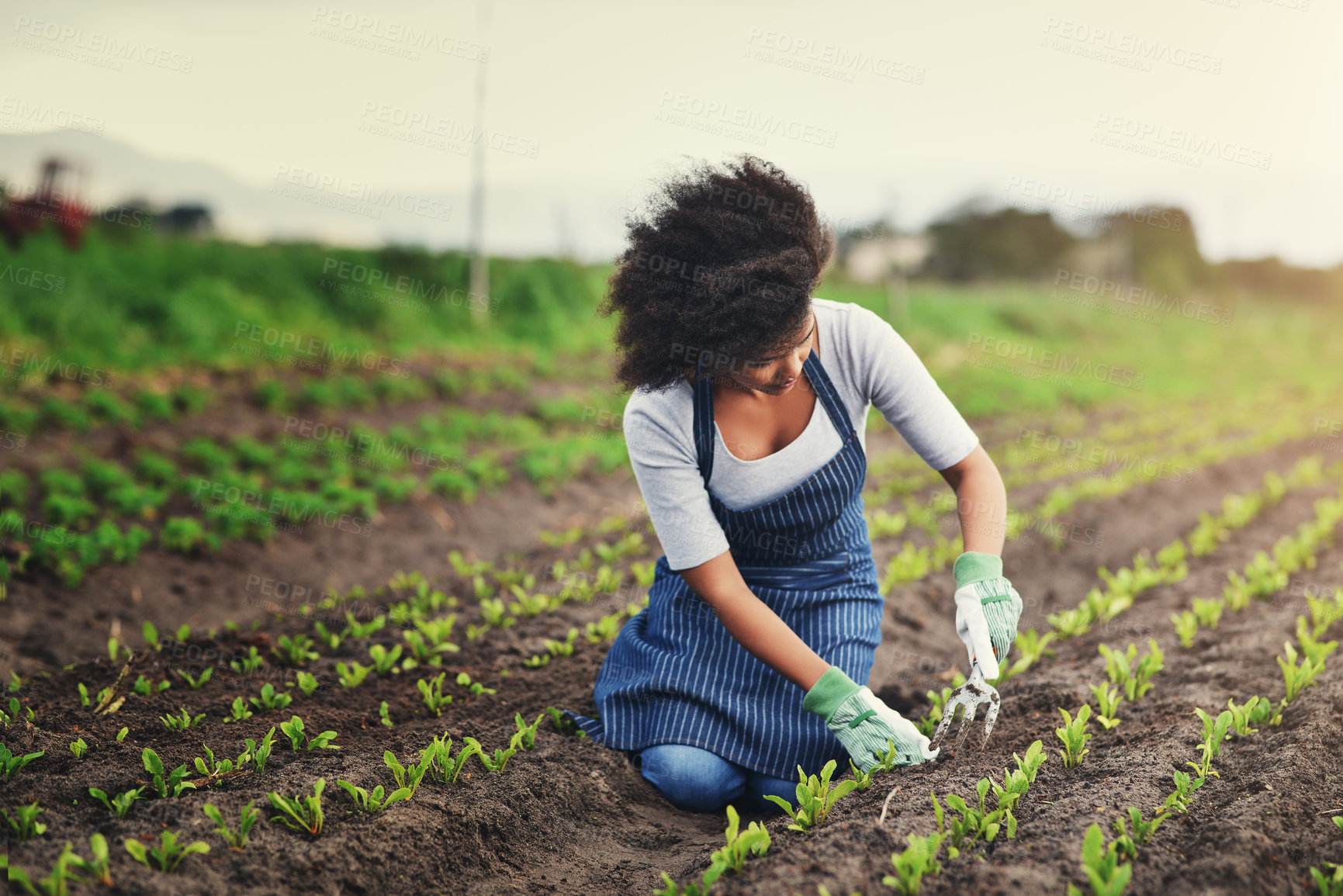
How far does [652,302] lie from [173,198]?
12.5m

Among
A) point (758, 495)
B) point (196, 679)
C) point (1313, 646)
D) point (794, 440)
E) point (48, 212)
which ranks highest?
point (48, 212)

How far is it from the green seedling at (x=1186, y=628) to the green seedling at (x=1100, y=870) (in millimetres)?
1791

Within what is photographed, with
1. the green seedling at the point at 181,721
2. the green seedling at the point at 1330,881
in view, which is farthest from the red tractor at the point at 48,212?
the green seedling at the point at 1330,881

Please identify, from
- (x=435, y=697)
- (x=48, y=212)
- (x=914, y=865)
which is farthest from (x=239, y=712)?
(x=48, y=212)

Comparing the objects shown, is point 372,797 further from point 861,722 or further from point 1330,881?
point 1330,881

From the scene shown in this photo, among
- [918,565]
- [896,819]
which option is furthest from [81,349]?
[896,819]

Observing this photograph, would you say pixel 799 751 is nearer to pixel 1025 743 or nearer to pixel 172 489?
pixel 1025 743

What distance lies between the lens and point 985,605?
237 centimetres

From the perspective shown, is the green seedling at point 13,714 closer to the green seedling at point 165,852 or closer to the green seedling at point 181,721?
the green seedling at point 181,721

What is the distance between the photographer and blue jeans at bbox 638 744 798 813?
2.51m

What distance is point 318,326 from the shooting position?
10.1 metres

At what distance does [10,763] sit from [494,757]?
46.8 inches

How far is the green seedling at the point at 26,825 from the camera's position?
184cm

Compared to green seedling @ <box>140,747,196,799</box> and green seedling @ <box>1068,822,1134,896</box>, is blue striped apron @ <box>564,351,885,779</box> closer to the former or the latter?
green seedling @ <box>1068,822,1134,896</box>
